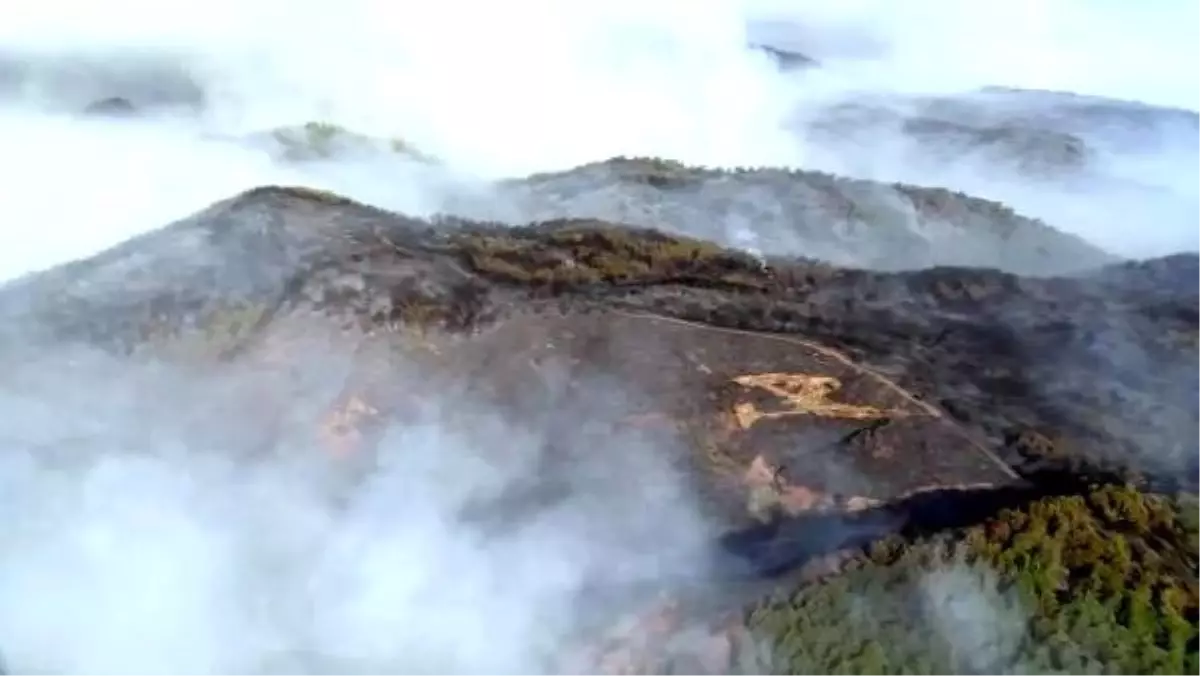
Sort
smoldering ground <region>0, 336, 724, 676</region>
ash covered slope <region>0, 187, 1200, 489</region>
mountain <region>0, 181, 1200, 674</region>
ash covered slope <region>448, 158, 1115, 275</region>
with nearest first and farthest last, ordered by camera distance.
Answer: mountain <region>0, 181, 1200, 674</region>
smoldering ground <region>0, 336, 724, 676</region>
ash covered slope <region>0, 187, 1200, 489</region>
ash covered slope <region>448, 158, 1115, 275</region>

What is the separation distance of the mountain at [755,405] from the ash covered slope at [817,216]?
22970 millimetres

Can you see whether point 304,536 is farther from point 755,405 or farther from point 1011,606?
point 1011,606

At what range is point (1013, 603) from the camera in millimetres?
46094

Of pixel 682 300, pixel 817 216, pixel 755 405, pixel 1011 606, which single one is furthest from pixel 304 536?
pixel 817 216

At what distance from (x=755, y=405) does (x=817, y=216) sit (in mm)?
58983

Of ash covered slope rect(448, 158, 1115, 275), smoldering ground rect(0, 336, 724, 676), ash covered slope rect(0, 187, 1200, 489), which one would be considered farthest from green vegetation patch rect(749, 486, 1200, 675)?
ash covered slope rect(448, 158, 1115, 275)

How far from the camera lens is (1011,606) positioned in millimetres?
46031

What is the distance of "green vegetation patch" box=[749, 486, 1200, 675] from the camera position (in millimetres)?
44312

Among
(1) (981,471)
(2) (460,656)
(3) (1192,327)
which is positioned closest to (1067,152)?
(3) (1192,327)

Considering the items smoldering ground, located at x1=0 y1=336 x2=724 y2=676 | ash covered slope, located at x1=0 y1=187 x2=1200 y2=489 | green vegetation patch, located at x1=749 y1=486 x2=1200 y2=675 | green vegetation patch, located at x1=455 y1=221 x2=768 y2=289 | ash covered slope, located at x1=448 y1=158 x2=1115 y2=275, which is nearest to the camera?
green vegetation patch, located at x1=749 y1=486 x2=1200 y2=675

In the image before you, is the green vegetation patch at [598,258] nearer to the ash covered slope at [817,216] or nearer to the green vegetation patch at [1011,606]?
the ash covered slope at [817,216]

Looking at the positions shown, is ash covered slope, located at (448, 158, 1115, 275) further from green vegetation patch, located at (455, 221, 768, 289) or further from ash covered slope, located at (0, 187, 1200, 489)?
ash covered slope, located at (0, 187, 1200, 489)

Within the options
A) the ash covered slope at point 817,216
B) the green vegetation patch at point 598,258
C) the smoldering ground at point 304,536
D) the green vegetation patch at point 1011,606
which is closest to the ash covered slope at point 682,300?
the green vegetation patch at point 598,258

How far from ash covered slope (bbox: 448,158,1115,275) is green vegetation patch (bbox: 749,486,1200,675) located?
191 ft
